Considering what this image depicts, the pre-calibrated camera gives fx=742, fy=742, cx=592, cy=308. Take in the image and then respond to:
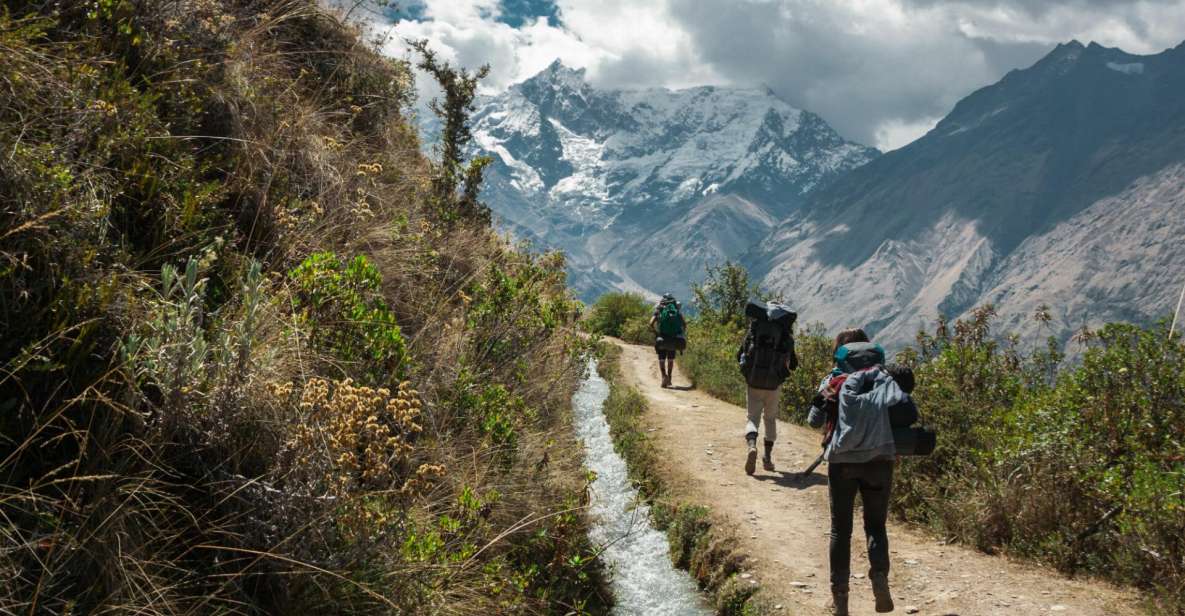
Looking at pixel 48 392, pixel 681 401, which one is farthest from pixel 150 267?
pixel 681 401

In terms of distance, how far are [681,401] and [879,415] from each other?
11.9 meters

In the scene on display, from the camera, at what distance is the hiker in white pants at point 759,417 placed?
1177 centimetres

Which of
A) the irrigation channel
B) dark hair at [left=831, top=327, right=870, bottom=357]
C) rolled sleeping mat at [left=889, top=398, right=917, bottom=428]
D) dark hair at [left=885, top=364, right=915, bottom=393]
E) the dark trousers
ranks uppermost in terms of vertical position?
dark hair at [left=831, top=327, right=870, bottom=357]

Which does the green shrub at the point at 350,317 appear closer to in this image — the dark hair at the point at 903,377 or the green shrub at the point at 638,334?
the dark hair at the point at 903,377

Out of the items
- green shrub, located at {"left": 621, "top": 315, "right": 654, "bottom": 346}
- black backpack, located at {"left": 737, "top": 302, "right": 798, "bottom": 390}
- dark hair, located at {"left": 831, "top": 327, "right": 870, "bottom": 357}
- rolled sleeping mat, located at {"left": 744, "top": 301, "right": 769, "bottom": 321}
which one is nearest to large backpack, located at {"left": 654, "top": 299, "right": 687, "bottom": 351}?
black backpack, located at {"left": 737, "top": 302, "right": 798, "bottom": 390}

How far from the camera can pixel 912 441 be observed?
668 centimetres

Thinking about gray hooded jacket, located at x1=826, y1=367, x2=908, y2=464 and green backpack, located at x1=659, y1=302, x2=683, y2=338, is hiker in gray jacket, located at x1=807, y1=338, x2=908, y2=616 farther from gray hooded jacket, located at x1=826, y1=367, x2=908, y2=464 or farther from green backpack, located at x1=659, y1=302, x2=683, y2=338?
green backpack, located at x1=659, y1=302, x2=683, y2=338

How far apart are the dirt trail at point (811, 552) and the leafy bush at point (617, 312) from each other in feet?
69.1

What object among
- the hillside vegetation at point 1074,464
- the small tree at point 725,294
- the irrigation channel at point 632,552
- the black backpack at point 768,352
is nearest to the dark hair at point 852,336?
the hillside vegetation at point 1074,464

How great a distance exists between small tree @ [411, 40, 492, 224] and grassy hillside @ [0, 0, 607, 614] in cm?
576

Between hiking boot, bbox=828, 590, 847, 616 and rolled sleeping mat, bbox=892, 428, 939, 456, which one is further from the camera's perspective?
hiking boot, bbox=828, 590, 847, 616

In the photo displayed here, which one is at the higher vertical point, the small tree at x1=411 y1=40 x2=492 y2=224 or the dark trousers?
the small tree at x1=411 y1=40 x2=492 y2=224

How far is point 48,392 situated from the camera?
141 inches

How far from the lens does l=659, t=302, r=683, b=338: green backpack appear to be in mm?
19436
